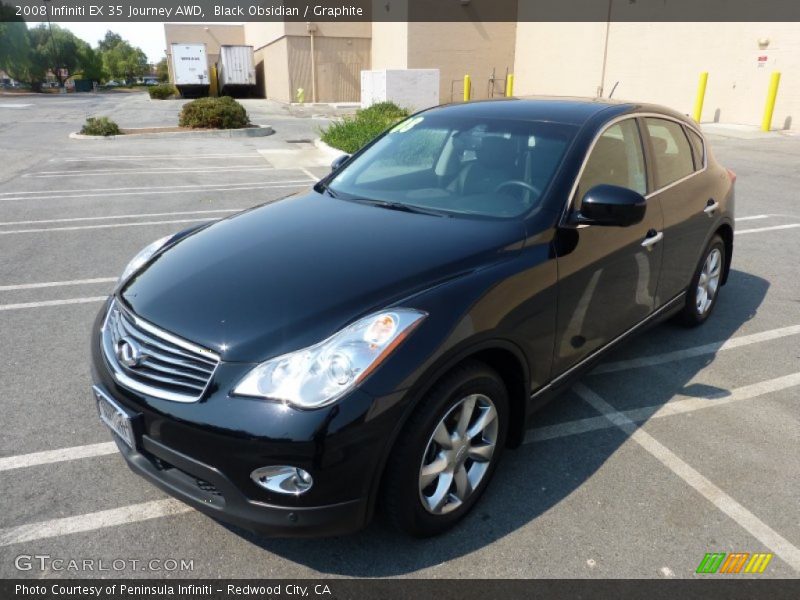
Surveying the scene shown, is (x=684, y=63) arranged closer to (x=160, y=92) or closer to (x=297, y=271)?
(x=297, y=271)

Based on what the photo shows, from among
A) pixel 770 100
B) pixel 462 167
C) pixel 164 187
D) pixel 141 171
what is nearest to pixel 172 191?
pixel 164 187

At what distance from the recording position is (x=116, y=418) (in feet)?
8.33

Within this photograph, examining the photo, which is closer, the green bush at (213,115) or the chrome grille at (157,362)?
the chrome grille at (157,362)

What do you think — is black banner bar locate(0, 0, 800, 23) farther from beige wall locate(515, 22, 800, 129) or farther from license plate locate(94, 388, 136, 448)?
license plate locate(94, 388, 136, 448)

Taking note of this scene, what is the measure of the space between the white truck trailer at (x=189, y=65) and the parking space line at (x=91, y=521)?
43.9m

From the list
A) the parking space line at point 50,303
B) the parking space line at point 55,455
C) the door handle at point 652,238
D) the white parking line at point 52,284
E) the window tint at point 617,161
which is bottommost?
the parking space line at point 55,455

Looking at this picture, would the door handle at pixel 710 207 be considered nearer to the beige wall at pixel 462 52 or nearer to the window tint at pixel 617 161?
the window tint at pixel 617 161

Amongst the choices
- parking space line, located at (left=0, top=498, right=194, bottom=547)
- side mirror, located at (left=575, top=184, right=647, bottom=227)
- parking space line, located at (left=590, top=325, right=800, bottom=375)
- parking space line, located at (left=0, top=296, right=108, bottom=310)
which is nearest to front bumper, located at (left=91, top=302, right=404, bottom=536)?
parking space line, located at (left=0, top=498, right=194, bottom=547)

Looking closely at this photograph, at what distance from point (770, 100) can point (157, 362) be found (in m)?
20.3

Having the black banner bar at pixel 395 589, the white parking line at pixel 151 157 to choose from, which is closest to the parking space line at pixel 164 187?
the white parking line at pixel 151 157

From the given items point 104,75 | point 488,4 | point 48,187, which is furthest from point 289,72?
point 104,75

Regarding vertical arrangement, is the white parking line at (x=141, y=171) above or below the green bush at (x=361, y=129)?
below

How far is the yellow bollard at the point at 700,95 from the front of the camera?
2005cm

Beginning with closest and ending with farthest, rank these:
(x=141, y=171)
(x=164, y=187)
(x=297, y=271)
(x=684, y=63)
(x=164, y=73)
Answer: (x=297, y=271) < (x=164, y=187) < (x=141, y=171) < (x=684, y=63) < (x=164, y=73)
